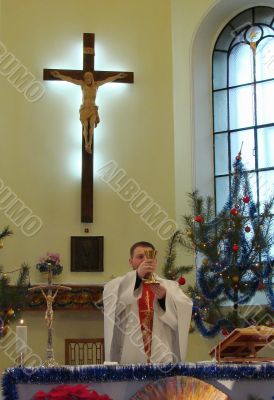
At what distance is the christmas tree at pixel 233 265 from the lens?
7504 mm

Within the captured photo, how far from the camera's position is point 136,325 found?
461 cm

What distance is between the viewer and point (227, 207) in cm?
774

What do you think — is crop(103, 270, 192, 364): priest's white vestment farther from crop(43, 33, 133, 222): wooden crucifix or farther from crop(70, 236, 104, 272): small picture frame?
crop(43, 33, 133, 222): wooden crucifix

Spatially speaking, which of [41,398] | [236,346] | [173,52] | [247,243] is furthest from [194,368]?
[173,52]

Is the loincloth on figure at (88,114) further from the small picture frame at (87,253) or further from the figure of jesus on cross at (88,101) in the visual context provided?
the small picture frame at (87,253)

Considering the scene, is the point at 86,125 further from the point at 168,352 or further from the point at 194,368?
the point at 194,368

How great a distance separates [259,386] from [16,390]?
4.27 feet

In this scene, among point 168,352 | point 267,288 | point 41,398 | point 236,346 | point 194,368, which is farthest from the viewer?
point 267,288

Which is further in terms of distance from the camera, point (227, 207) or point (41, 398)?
point (227, 207)

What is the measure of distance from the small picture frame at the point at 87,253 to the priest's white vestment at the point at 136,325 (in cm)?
411

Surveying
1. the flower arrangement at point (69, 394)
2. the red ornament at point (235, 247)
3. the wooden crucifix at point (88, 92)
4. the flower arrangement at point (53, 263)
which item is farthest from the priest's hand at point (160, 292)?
the wooden crucifix at point (88, 92)

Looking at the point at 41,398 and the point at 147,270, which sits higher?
the point at 147,270

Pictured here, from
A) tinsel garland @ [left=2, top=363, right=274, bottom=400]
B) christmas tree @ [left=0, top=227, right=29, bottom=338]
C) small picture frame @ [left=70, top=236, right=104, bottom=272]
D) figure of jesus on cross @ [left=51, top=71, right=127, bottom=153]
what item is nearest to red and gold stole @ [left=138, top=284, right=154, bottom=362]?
tinsel garland @ [left=2, top=363, right=274, bottom=400]

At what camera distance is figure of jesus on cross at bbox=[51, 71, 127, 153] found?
8.95 meters
